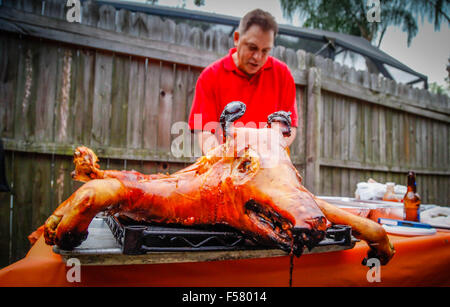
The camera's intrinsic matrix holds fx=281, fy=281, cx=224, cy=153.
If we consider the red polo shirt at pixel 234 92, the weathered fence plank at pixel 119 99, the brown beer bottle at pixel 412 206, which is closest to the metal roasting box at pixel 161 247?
the brown beer bottle at pixel 412 206

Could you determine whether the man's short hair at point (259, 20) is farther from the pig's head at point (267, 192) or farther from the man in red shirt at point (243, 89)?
the pig's head at point (267, 192)

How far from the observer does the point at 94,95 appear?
118 inches

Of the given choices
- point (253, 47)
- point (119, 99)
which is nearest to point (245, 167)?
point (253, 47)

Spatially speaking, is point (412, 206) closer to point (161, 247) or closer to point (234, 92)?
point (234, 92)

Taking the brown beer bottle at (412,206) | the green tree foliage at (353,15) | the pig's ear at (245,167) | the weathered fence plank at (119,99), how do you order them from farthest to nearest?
1. the green tree foliage at (353,15)
2. the weathered fence plank at (119,99)
3. the brown beer bottle at (412,206)
4. the pig's ear at (245,167)

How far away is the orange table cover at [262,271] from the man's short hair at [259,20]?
1514mm

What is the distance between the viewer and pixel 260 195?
0.86m

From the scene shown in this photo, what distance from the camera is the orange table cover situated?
0.84 meters

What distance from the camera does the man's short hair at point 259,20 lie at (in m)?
1.95

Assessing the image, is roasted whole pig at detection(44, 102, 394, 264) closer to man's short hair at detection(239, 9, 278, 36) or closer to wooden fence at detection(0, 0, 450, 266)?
man's short hair at detection(239, 9, 278, 36)

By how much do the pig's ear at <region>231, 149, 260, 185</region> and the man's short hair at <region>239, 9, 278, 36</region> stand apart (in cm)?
132

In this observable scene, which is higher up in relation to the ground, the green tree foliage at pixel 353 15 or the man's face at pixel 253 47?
the green tree foliage at pixel 353 15

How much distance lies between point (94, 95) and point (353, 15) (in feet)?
33.9
